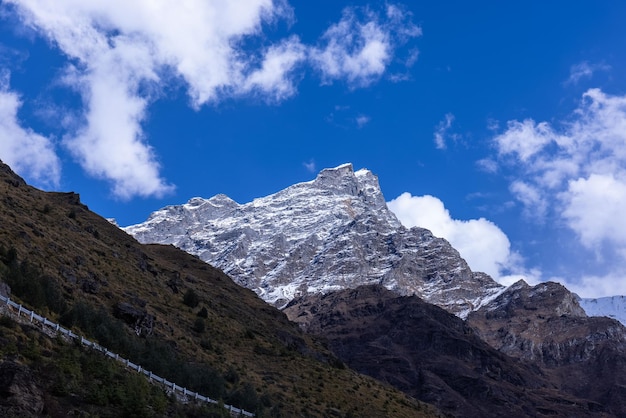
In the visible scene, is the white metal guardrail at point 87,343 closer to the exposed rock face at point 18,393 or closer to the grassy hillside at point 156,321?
the grassy hillside at point 156,321

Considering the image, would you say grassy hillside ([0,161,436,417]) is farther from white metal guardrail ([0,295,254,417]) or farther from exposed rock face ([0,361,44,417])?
white metal guardrail ([0,295,254,417])

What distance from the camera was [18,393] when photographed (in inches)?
1427

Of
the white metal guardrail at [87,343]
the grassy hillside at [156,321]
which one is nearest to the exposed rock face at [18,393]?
the grassy hillside at [156,321]

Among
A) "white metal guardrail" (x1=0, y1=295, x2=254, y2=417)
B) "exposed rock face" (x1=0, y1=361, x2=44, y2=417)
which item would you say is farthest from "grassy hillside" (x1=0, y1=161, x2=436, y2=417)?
"white metal guardrail" (x1=0, y1=295, x2=254, y2=417)

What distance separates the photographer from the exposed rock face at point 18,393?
35.2 meters

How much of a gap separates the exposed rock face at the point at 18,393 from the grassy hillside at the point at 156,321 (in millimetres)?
1217

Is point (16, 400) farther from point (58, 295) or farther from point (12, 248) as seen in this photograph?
point (12, 248)

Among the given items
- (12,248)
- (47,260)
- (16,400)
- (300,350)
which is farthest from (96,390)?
(300,350)

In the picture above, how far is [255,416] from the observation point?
2416 inches

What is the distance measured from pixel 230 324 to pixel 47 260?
1447 inches

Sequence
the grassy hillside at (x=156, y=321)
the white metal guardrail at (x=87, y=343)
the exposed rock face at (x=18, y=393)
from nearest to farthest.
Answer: the exposed rock face at (x=18, y=393) → the white metal guardrail at (x=87, y=343) → the grassy hillside at (x=156, y=321)

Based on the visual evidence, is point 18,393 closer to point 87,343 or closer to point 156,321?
point 87,343

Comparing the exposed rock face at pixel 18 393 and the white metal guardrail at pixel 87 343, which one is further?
the white metal guardrail at pixel 87 343

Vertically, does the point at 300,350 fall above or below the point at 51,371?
above
